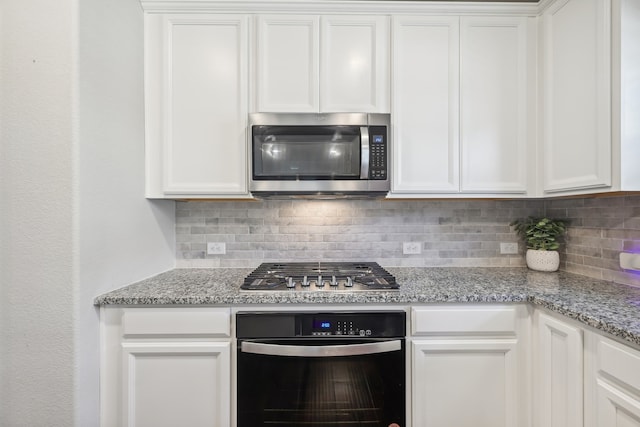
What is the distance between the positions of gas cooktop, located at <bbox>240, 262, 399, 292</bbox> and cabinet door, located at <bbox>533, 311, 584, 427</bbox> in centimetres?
65

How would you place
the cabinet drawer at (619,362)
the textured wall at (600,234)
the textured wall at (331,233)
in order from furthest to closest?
the textured wall at (331,233) → the textured wall at (600,234) → the cabinet drawer at (619,362)

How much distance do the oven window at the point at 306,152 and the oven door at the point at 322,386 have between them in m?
0.83

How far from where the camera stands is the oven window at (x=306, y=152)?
5.26 ft

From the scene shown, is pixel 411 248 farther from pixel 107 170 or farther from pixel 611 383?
pixel 107 170

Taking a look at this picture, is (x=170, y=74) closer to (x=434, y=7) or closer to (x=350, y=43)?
(x=350, y=43)

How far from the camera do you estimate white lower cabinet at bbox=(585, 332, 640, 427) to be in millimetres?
933

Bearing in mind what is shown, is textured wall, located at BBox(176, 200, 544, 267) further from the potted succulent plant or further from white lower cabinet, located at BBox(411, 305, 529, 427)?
white lower cabinet, located at BBox(411, 305, 529, 427)

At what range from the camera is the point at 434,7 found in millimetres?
1688

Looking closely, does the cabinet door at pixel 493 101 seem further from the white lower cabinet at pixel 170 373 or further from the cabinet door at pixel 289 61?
the white lower cabinet at pixel 170 373

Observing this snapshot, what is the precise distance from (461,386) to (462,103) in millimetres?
1461

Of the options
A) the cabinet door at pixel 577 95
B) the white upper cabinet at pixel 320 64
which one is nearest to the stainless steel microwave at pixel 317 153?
the white upper cabinet at pixel 320 64

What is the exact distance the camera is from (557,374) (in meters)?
1.23

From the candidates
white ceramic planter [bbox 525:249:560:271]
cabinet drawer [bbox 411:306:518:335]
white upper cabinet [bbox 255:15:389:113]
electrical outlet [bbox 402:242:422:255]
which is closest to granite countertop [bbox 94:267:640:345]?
cabinet drawer [bbox 411:306:518:335]

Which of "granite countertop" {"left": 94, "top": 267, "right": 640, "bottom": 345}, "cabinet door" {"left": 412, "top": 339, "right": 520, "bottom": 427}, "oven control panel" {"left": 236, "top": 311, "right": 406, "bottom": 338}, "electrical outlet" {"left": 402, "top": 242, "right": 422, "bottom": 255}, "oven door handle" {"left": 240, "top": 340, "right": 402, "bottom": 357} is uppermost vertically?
"electrical outlet" {"left": 402, "top": 242, "right": 422, "bottom": 255}
